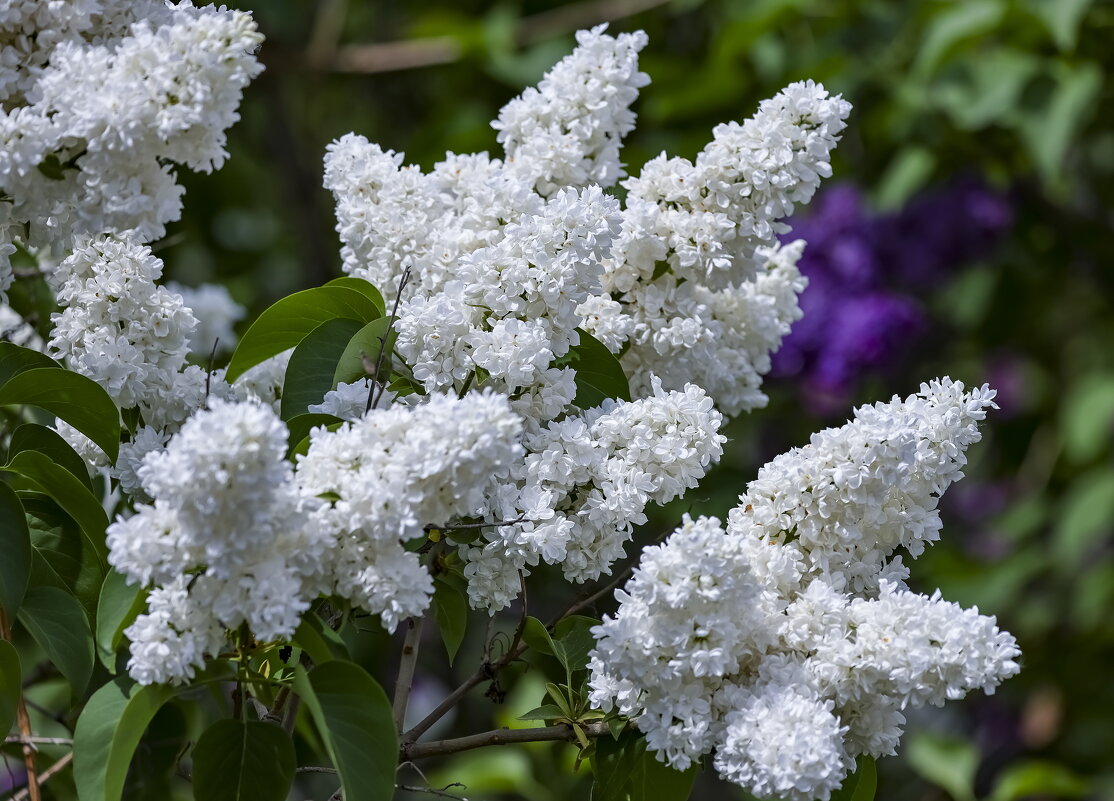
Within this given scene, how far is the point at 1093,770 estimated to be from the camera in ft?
9.24

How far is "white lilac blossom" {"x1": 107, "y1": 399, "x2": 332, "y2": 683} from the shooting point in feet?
1.74

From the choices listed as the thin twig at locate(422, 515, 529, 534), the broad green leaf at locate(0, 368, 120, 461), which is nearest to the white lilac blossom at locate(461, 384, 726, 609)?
the thin twig at locate(422, 515, 529, 534)

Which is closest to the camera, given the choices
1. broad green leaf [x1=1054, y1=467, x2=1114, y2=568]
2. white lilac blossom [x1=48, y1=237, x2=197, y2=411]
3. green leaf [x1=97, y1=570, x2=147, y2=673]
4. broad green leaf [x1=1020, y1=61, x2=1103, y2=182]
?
green leaf [x1=97, y1=570, x2=147, y2=673]

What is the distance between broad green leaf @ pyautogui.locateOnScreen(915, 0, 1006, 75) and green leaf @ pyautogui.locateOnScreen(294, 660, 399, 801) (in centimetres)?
181

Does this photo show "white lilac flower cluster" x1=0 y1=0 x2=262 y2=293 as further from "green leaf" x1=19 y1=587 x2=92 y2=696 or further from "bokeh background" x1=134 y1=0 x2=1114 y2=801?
"bokeh background" x1=134 y1=0 x2=1114 y2=801

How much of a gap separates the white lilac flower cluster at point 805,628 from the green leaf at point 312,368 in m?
0.24

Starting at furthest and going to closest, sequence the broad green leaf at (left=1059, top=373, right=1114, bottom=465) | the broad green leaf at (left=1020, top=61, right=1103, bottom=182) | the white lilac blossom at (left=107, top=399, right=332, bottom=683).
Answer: the broad green leaf at (left=1059, top=373, right=1114, bottom=465) → the broad green leaf at (left=1020, top=61, right=1103, bottom=182) → the white lilac blossom at (left=107, top=399, right=332, bottom=683)

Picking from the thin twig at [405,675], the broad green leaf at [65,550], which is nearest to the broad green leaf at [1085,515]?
the thin twig at [405,675]

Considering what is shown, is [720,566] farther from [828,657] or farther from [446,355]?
[446,355]

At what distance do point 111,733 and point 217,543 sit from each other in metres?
0.16

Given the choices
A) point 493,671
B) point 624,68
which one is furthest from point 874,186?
point 493,671

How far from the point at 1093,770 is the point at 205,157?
8.93 ft

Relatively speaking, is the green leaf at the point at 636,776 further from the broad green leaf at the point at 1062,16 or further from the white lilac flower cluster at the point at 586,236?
the broad green leaf at the point at 1062,16

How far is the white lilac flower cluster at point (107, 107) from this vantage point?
2.19 ft
